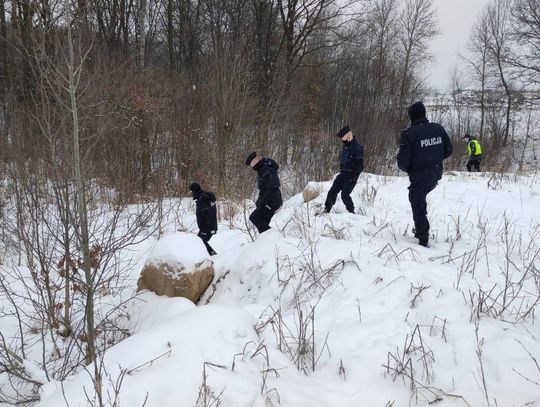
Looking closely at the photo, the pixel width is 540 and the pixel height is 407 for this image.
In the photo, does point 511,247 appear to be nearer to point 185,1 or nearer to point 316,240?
point 316,240

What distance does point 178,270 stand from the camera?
449 cm

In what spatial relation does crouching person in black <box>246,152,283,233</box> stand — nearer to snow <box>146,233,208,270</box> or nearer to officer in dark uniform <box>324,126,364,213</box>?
officer in dark uniform <box>324,126,364,213</box>

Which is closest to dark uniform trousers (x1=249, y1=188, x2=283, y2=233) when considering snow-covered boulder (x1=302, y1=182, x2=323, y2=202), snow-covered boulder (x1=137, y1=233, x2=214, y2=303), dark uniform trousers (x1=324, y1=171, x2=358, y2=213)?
dark uniform trousers (x1=324, y1=171, x2=358, y2=213)

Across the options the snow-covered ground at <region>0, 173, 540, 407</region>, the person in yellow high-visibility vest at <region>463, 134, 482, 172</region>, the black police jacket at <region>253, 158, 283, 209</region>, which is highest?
the person in yellow high-visibility vest at <region>463, 134, 482, 172</region>

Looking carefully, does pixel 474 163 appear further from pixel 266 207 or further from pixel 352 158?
pixel 266 207

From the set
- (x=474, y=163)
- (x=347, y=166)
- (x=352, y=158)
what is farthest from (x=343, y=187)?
(x=474, y=163)

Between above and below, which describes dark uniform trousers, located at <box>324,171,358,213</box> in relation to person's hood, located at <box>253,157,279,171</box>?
below

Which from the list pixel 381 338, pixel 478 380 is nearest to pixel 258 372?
pixel 381 338

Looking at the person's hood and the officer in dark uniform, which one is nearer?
the person's hood

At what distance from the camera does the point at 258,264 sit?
4410 millimetres

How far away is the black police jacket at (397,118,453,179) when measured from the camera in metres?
4.43

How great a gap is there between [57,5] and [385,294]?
386cm

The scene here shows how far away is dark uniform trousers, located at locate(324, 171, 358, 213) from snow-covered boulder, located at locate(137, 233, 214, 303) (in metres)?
2.72

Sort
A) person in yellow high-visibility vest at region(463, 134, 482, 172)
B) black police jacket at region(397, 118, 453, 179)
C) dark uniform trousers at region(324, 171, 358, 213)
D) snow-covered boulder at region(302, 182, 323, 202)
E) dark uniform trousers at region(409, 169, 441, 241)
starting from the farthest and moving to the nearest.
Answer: person in yellow high-visibility vest at region(463, 134, 482, 172) → snow-covered boulder at region(302, 182, 323, 202) → dark uniform trousers at region(324, 171, 358, 213) → dark uniform trousers at region(409, 169, 441, 241) → black police jacket at region(397, 118, 453, 179)
